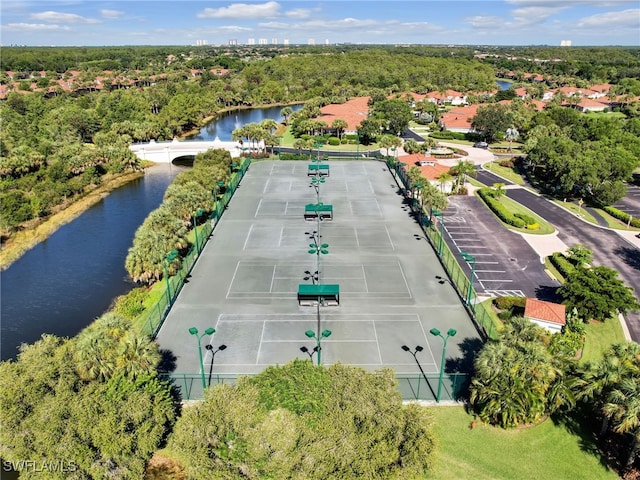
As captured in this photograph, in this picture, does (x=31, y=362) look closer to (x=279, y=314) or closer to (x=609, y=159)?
(x=279, y=314)

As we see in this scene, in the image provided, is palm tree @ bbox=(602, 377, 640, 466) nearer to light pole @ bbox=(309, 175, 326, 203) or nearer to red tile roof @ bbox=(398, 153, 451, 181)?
light pole @ bbox=(309, 175, 326, 203)

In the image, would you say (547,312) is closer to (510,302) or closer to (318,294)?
(510,302)

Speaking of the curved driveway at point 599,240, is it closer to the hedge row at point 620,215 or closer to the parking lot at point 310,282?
the hedge row at point 620,215

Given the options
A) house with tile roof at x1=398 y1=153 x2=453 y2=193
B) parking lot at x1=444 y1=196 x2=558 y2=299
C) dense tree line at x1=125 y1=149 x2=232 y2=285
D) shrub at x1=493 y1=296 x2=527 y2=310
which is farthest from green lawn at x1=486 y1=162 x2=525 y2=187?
dense tree line at x1=125 y1=149 x2=232 y2=285

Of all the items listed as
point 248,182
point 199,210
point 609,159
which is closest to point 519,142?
point 609,159

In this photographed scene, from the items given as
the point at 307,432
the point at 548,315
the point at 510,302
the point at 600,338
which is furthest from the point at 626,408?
the point at 510,302

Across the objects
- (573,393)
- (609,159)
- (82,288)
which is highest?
(609,159)

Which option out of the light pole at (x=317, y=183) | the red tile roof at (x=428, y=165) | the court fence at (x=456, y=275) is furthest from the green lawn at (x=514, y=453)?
the red tile roof at (x=428, y=165)
